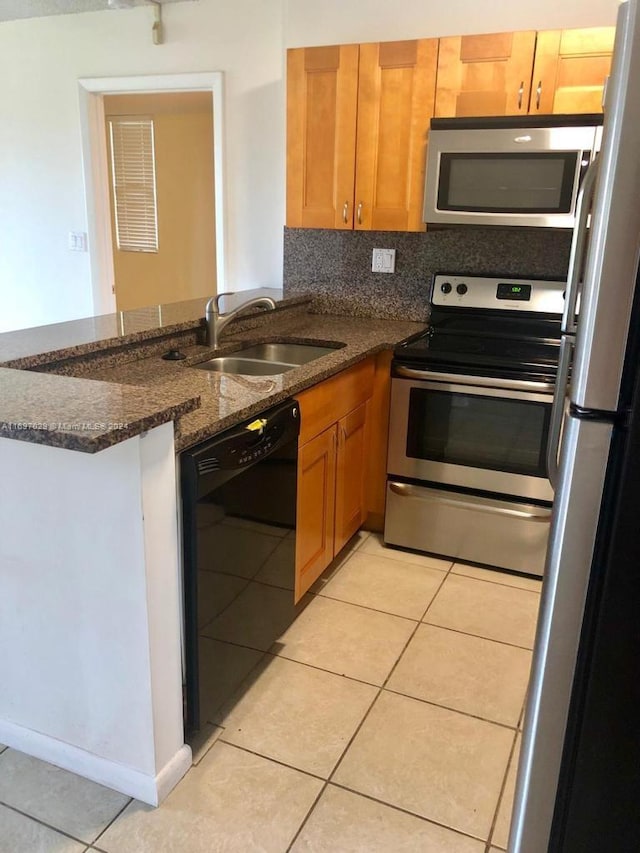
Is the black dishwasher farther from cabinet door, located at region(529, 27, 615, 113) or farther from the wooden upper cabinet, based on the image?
cabinet door, located at region(529, 27, 615, 113)

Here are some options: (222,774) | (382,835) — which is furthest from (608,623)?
(222,774)

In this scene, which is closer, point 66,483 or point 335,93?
point 66,483

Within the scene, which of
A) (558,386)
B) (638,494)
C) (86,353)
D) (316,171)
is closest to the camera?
(638,494)

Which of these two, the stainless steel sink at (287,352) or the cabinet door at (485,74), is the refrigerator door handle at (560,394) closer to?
the stainless steel sink at (287,352)

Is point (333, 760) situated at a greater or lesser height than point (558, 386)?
lesser

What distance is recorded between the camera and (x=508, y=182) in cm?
260

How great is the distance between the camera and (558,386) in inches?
54.2

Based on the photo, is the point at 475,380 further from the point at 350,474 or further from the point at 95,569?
the point at 95,569

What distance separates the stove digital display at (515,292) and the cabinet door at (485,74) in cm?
69

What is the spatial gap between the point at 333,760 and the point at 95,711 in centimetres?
62

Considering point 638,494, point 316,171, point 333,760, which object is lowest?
point 333,760

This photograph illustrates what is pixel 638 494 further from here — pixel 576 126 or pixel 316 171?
pixel 316 171

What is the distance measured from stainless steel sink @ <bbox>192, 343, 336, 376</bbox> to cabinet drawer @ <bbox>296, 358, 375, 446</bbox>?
0.19 metres

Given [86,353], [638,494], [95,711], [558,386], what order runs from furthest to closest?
[86,353]
[95,711]
[558,386]
[638,494]
